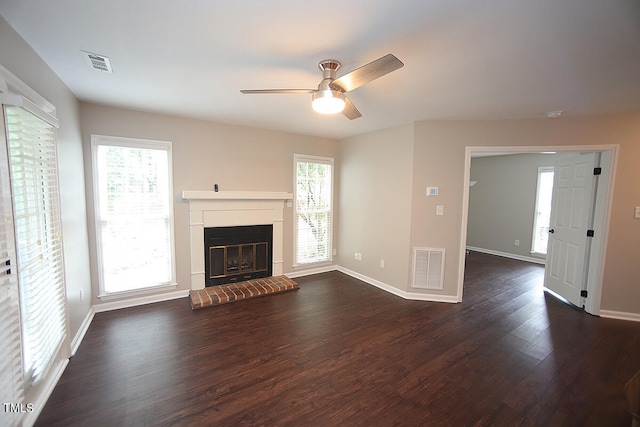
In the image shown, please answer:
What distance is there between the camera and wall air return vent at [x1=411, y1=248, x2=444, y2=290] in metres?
3.66

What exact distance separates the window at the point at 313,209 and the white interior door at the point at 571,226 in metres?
3.52

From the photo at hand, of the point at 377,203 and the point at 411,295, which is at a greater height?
the point at 377,203

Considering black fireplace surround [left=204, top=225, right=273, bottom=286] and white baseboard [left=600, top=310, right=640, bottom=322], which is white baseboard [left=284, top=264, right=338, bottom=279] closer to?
black fireplace surround [left=204, top=225, right=273, bottom=286]

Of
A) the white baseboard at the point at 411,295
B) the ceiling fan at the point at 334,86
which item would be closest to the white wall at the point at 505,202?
the white baseboard at the point at 411,295

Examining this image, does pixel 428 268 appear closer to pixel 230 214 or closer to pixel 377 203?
pixel 377 203

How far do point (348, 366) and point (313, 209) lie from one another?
2.87m

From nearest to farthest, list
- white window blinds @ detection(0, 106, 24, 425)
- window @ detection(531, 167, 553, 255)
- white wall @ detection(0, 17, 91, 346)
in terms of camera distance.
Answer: white window blinds @ detection(0, 106, 24, 425), white wall @ detection(0, 17, 91, 346), window @ detection(531, 167, 553, 255)

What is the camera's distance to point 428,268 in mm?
3686

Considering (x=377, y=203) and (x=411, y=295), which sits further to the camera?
(x=377, y=203)

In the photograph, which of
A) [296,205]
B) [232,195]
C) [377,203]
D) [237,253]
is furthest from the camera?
[296,205]

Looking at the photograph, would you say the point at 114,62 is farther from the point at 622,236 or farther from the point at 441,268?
the point at 622,236

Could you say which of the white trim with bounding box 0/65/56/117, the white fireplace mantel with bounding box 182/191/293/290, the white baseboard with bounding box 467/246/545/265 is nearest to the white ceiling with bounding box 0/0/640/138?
the white trim with bounding box 0/65/56/117

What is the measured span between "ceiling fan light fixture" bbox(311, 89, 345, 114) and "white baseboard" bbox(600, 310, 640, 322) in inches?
164

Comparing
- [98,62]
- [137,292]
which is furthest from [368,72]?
[137,292]
